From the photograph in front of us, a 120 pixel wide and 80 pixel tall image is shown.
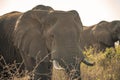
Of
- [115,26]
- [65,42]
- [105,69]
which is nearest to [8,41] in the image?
[65,42]

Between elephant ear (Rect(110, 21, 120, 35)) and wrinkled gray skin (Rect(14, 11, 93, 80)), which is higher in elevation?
wrinkled gray skin (Rect(14, 11, 93, 80))

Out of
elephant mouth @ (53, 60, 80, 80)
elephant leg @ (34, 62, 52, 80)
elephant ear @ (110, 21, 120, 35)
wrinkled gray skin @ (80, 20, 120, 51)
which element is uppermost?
elephant mouth @ (53, 60, 80, 80)

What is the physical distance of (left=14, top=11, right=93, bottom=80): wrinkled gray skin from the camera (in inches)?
270

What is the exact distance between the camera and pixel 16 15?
29.5 ft

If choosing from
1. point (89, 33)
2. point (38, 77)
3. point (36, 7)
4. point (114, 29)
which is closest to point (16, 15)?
point (36, 7)

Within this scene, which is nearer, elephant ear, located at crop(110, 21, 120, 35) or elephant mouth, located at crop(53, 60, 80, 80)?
elephant mouth, located at crop(53, 60, 80, 80)

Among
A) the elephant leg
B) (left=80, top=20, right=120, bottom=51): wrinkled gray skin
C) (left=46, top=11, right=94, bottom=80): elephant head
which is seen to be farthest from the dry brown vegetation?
(left=80, top=20, right=120, bottom=51): wrinkled gray skin

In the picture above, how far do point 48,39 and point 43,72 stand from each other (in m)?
0.67

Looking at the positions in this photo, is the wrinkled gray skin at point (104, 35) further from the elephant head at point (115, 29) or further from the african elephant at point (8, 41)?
the african elephant at point (8, 41)

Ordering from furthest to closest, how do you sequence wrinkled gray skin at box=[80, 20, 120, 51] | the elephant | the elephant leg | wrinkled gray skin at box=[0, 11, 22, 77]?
1. wrinkled gray skin at box=[80, 20, 120, 51]
2. wrinkled gray skin at box=[0, 11, 22, 77]
3. the elephant leg
4. the elephant

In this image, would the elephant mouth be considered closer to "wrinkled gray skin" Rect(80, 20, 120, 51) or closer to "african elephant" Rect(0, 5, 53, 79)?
"african elephant" Rect(0, 5, 53, 79)

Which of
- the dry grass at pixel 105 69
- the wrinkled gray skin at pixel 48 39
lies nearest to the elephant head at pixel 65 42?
the wrinkled gray skin at pixel 48 39

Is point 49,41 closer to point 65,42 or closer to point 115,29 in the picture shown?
point 65,42

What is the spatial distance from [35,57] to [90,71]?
3.00 meters
